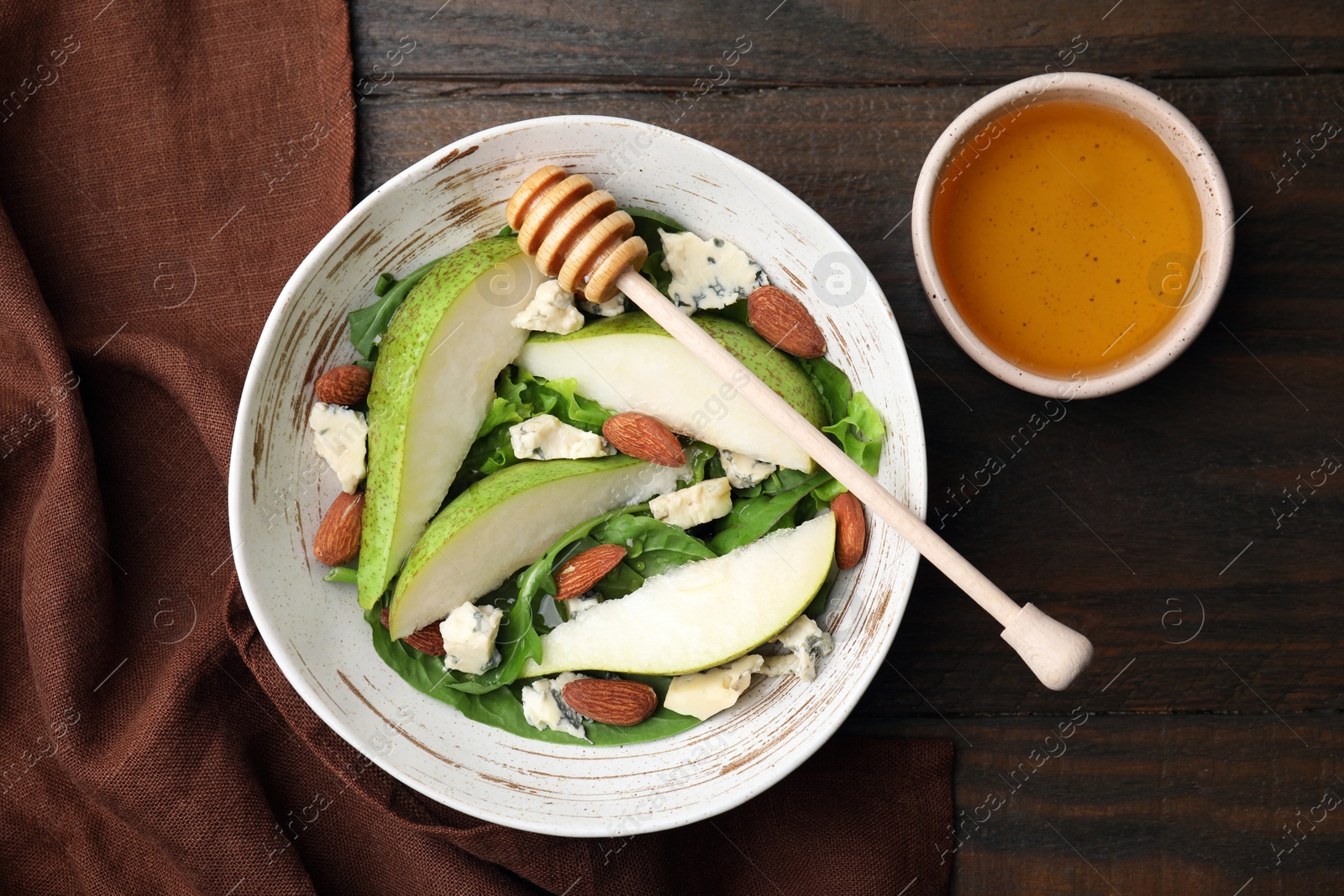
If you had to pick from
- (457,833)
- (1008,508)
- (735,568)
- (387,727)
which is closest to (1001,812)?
(1008,508)

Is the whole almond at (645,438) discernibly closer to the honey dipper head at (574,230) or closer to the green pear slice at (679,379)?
the green pear slice at (679,379)

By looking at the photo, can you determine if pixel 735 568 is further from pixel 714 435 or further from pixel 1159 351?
pixel 1159 351

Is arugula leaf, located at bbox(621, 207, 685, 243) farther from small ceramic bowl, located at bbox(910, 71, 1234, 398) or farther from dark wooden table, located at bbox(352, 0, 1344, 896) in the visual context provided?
small ceramic bowl, located at bbox(910, 71, 1234, 398)

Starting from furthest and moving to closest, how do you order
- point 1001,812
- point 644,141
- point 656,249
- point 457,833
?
point 1001,812 → point 457,833 → point 656,249 → point 644,141

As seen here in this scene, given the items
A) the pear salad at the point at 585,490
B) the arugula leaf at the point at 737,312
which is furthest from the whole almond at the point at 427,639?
the arugula leaf at the point at 737,312

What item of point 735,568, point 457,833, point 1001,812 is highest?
point 735,568

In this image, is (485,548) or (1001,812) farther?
(1001,812)

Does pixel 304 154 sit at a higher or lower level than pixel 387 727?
higher
